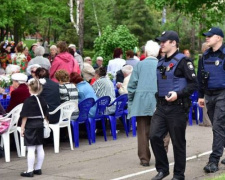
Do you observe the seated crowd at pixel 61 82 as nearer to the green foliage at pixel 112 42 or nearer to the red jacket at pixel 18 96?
the red jacket at pixel 18 96

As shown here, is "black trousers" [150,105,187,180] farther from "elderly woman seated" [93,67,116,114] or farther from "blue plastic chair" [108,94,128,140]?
"elderly woman seated" [93,67,116,114]

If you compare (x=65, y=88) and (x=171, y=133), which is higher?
(x=65, y=88)

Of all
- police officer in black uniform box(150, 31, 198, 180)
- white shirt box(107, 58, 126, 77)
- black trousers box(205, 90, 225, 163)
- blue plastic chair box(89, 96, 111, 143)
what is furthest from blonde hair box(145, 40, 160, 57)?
white shirt box(107, 58, 126, 77)

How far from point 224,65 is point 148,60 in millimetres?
1279

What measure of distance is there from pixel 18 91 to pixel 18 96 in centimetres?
9

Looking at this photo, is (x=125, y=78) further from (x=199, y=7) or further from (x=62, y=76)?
(x=199, y=7)

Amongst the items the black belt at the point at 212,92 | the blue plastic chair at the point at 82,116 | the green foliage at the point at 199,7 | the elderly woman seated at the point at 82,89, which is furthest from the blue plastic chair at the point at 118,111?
the green foliage at the point at 199,7

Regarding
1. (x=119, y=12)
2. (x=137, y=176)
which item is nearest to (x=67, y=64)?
(x=137, y=176)

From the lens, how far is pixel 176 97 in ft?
25.2

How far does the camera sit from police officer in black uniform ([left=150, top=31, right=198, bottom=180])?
7.81 meters

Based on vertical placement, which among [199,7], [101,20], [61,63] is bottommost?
[61,63]

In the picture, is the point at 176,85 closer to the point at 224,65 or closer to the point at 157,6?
the point at 224,65

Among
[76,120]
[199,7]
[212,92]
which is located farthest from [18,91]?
[199,7]

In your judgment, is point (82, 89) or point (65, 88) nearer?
point (65, 88)
